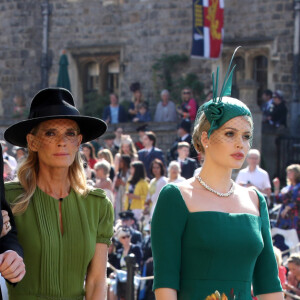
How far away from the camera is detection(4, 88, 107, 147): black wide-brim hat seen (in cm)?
417

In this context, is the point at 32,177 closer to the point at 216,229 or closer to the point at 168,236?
the point at 168,236

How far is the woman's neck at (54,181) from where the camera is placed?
13.8ft

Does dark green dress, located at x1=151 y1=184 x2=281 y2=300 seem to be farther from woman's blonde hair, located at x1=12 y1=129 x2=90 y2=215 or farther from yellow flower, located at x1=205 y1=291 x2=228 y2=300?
woman's blonde hair, located at x1=12 y1=129 x2=90 y2=215

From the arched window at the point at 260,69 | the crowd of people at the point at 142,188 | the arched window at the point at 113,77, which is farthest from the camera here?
the arched window at the point at 113,77

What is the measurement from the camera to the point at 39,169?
4270 mm

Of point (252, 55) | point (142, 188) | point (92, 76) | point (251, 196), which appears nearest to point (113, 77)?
point (92, 76)

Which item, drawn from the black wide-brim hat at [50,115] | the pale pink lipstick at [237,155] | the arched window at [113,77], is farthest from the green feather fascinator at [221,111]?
the arched window at [113,77]

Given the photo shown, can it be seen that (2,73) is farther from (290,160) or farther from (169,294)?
(169,294)

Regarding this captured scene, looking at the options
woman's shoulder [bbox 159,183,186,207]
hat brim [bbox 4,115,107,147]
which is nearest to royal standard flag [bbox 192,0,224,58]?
hat brim [bbox 4,115,107,147]

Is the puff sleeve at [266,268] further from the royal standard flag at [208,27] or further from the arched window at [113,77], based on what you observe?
the arched window at [113,77]

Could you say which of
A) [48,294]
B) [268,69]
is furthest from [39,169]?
[268,69]

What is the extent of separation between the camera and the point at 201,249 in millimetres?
3773

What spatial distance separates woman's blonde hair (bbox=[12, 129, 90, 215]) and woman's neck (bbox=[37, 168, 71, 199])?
36 mm

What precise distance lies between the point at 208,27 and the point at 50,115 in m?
14.1
